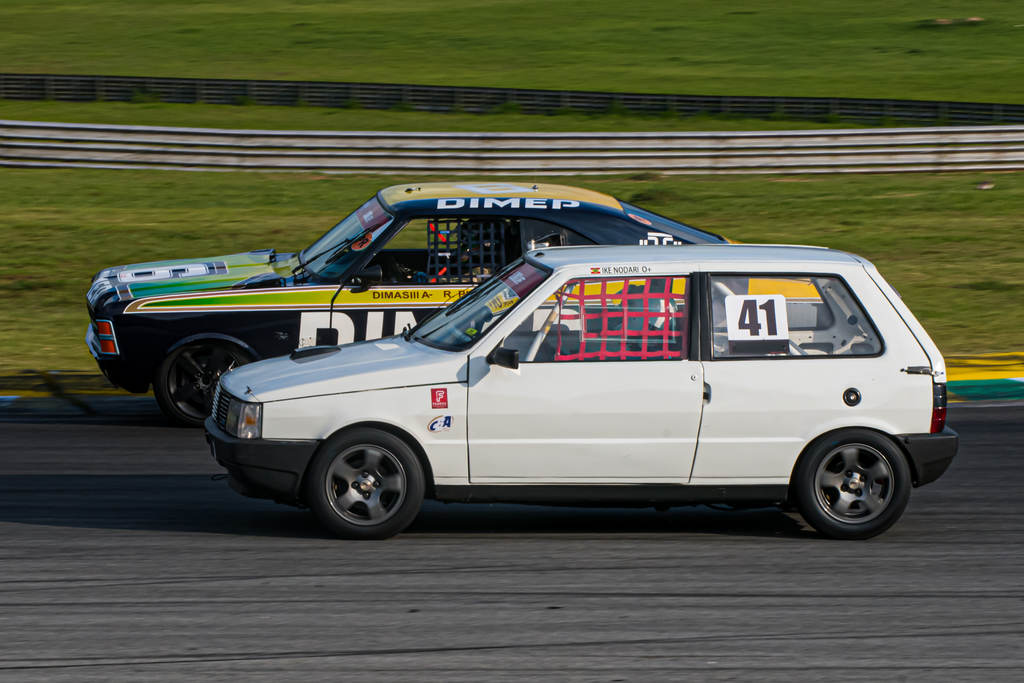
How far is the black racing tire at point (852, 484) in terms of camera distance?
6816 mm

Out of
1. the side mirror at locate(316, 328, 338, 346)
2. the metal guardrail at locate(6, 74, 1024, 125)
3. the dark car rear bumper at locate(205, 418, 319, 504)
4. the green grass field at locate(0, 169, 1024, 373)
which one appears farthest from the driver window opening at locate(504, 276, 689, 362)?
the metal guardrail at locate(6, 74, 1024, 125)

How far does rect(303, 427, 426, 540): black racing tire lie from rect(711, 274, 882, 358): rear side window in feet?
5.46

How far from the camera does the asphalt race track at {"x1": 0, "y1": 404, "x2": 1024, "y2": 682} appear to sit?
524 centimetres

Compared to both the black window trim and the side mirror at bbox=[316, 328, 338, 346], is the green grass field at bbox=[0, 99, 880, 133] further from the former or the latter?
the black window trim

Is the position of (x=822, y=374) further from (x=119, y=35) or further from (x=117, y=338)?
(x=119, y=35)

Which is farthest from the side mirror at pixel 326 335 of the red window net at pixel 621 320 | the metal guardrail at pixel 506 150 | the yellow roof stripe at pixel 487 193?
the metal guardrail at pixel 506 150

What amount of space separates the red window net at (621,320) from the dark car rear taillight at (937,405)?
1.30 metres

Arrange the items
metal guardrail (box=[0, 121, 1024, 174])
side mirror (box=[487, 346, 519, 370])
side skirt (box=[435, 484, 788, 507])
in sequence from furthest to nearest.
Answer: metal guardrail (box=[0, 121, 1024, 174]) → side skirt (box=[435, 484, 788, 507]) → side mirror (box=[487, 346, 519, 370])

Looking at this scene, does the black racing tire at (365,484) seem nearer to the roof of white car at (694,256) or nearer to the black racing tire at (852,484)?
the roof of white car at (694,256)

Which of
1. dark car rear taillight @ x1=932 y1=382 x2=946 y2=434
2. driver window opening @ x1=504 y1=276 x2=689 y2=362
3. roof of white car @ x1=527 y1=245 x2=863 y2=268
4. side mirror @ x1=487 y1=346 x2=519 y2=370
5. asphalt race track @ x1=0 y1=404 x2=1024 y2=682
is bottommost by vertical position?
asphalt race track @ x1=0 y1=404 x2=1024 y2=682

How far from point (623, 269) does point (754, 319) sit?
28.0 inches

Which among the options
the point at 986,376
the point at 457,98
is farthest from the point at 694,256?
the point at 457,98

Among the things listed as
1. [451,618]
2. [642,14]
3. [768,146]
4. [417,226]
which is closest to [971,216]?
[768,146]

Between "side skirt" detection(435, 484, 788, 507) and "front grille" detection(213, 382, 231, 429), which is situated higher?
"front grille" detection(213, 382, 231, 429)
